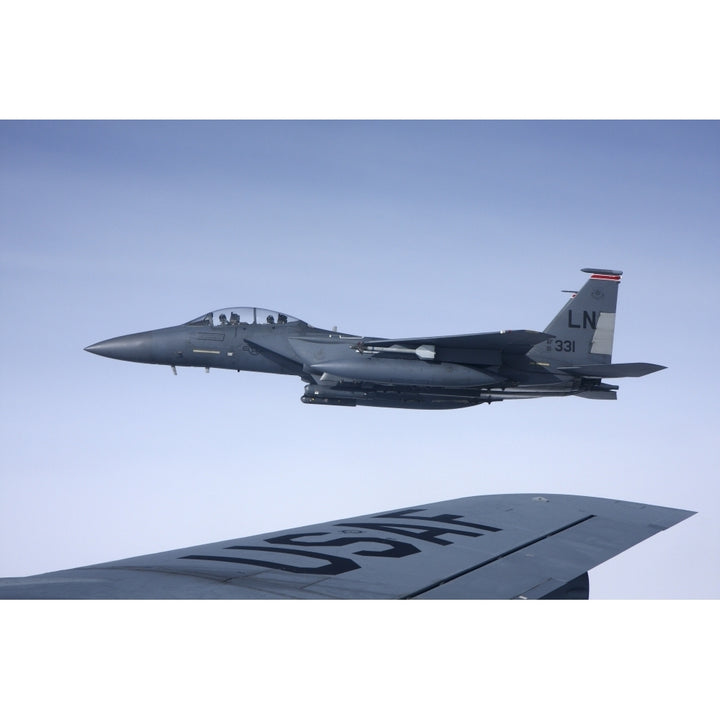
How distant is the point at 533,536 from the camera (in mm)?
11234

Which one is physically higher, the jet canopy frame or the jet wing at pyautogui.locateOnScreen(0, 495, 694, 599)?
the jet canopy frame

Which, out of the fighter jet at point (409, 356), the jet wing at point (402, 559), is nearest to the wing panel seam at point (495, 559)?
the jet wing at point (402, 559)

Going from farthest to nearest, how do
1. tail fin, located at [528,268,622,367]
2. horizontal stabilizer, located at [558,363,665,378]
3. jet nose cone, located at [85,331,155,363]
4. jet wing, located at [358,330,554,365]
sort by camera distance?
1. tail fin, located at [528,268,622,367]
2. jet nose cone, located at [85,331,155,363]
3. horizontal stabilizer, located at [558,363,665,378]
4. jet wing, located at [358,330,554,365]

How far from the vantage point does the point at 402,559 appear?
9.42m

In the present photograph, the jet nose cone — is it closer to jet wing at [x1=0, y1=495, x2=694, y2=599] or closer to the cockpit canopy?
the cockpit canopy

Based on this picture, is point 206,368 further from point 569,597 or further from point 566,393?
point 569,597

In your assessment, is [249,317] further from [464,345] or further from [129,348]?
[464,345]

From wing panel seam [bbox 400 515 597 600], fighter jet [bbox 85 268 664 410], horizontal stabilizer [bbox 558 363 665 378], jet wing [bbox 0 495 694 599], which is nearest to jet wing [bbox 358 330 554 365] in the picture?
fighter jet [bbox 85 268 664 410]

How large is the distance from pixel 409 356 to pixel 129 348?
6331 millimetres

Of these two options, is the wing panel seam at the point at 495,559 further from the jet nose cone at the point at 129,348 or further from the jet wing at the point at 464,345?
the jet nose cone at the point at 129,348

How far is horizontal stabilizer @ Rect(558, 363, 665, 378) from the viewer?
14.1 meters

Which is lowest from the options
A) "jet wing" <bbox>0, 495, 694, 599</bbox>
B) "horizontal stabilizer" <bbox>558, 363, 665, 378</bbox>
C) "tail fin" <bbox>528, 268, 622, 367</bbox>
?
"jet wing" <bbox>0, 495, 694, 599</bbox>

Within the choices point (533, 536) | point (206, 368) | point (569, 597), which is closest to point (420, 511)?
point (533, 536)

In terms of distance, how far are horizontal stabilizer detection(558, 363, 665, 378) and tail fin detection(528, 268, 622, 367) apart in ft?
1.86
